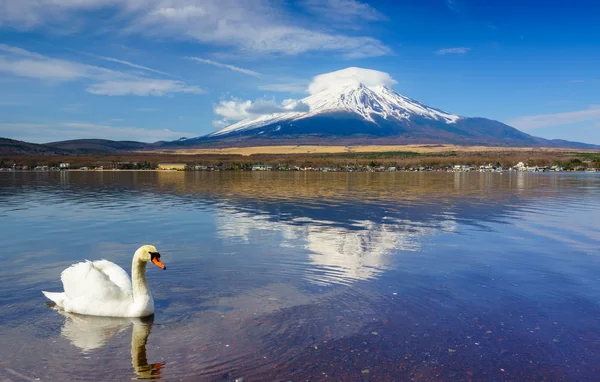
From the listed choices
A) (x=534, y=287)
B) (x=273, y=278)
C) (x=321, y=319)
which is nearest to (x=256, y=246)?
(x=273, y=278)

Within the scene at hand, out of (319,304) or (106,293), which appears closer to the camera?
(106,293)

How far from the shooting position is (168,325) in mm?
9305

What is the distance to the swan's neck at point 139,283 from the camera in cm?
978

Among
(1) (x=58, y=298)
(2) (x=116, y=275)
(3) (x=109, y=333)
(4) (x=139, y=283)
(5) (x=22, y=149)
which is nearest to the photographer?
(3) (x=109, y=333)

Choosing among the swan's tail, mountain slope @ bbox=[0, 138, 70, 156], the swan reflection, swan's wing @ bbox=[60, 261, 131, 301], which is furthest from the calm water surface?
mountain slope @ bbox=[0, 138, 70, 156]

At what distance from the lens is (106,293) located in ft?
32.5

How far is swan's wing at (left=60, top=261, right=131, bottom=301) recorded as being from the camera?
9.90 m

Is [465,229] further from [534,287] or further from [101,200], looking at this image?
[101,200]

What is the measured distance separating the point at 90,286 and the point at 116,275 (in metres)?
0.62

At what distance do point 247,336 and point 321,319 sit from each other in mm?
1637

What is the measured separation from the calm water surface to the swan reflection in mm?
40

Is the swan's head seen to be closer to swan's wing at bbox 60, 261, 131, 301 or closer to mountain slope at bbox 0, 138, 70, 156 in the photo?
swan's wing at bbox 60, 261, 131, 301

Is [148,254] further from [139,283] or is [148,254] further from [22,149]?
[22,149]

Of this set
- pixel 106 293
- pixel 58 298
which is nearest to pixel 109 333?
pixel 106 293
